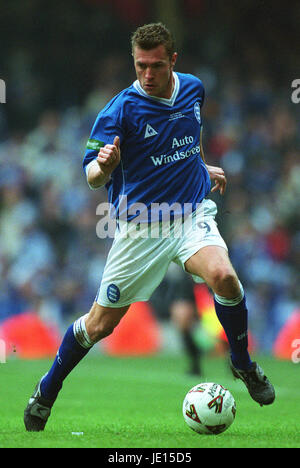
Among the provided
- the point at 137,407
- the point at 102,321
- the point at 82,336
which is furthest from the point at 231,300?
the point at 137,407

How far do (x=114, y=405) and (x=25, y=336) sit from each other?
17.5ft

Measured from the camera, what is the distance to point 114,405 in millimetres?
6938

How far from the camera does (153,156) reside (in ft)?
17.1

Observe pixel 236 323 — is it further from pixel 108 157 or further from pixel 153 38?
pixel 153 38

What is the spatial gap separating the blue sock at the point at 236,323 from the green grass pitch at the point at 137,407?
0.44 m

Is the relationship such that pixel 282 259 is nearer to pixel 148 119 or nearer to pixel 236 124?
pixel 236 124

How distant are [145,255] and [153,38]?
1.30m

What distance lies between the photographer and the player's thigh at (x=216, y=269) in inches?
190

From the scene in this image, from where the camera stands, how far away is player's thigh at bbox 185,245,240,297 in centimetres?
483

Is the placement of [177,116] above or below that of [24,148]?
above

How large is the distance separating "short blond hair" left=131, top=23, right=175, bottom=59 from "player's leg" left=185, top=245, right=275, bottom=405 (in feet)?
4.06

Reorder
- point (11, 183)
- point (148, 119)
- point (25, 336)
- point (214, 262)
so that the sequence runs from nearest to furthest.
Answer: point (214, 262) < point (148, 119) < point (25, 336) < point (11, 183)
